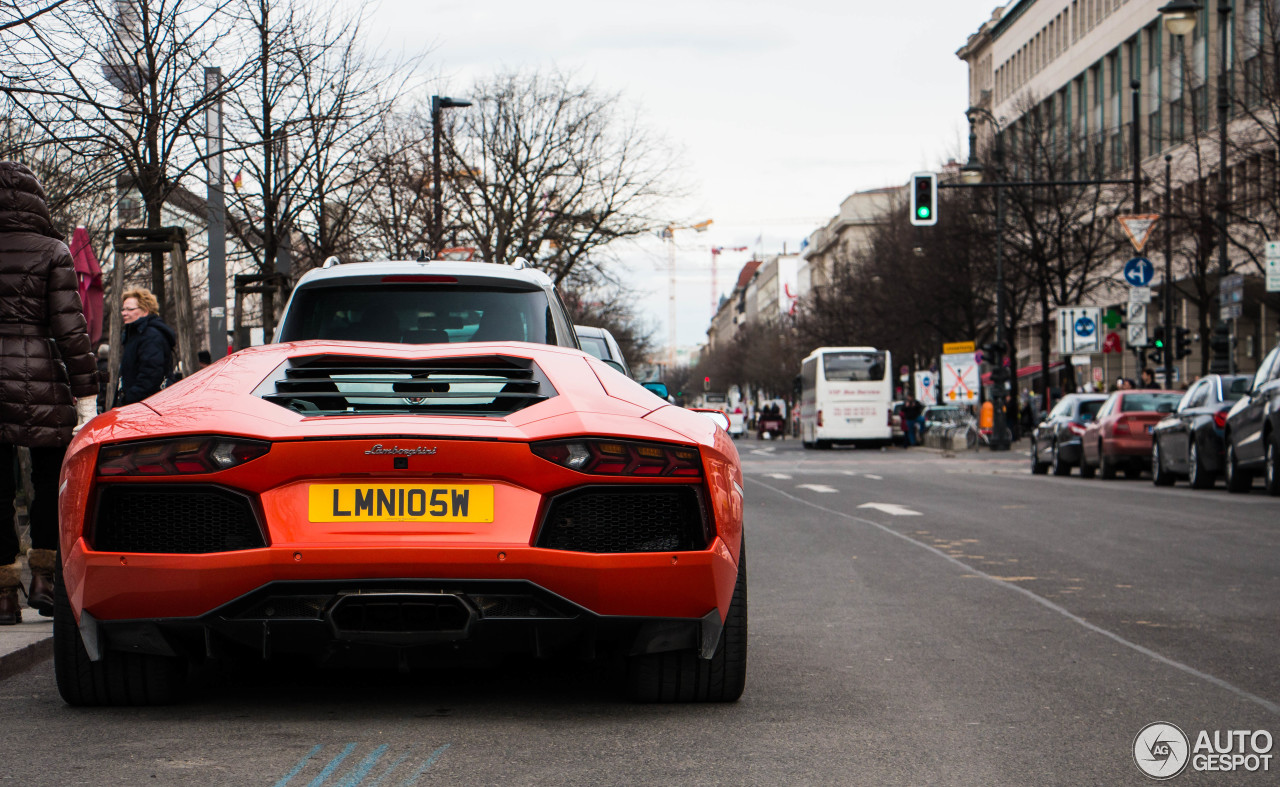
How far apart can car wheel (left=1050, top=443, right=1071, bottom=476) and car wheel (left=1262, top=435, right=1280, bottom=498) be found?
31.3ft

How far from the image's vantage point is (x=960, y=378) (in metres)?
51.0

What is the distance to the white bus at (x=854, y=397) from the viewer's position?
182ft

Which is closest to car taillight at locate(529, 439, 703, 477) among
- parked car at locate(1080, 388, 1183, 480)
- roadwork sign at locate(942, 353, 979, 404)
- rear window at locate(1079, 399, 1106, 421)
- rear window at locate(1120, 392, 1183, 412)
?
parked car at locate(1080, 388, 1183, 480)

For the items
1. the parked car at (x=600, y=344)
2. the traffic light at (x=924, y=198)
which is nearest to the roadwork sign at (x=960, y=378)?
the traffic light at (x=924, y=198)

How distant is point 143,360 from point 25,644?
3624mm

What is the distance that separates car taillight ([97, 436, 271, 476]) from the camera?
4801 millimetres

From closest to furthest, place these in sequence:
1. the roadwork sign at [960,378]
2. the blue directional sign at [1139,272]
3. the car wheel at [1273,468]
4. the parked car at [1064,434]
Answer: the car wheel at [1273,468] → the parked car at [1064,434] → the blue directional sign at [1139,272] → the roadwork sign at [960,378]

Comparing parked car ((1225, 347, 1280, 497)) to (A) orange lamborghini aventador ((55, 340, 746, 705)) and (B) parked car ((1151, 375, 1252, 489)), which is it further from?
(A) orange lamborghini aventador ((55, 340, 746, 705))

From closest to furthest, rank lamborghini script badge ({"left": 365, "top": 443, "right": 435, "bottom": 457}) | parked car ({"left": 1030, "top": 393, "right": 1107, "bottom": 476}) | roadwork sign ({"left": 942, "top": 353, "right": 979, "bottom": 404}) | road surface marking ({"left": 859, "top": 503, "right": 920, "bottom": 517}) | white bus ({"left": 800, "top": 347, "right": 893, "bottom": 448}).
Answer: lamborghini script badge ({"left": 365, "top": 443, "right": 435, "bottom": 457})
road surface marking ({"left": 859, "top": 503, "right": 920, "bottom": 517})
parked car ({"left": 1030, "top": 393, "right": 1107, "bottom": 476})
roadwork sign ({"left": 942, "top": 353, "right": 979, "bottom": 404})
white bus ({"left": 800, "top": 347, "right": 893, "bottom": 448})

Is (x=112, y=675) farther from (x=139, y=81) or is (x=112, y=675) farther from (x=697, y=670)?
(x=139, y=81)

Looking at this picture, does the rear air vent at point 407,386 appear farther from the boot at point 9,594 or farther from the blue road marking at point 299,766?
the boot at point 9,594

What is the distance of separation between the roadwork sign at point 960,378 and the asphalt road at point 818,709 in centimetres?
4094

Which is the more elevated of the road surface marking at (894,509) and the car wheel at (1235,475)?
the car wheel at (1235,475)

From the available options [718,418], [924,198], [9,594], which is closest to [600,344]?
[9,594]
